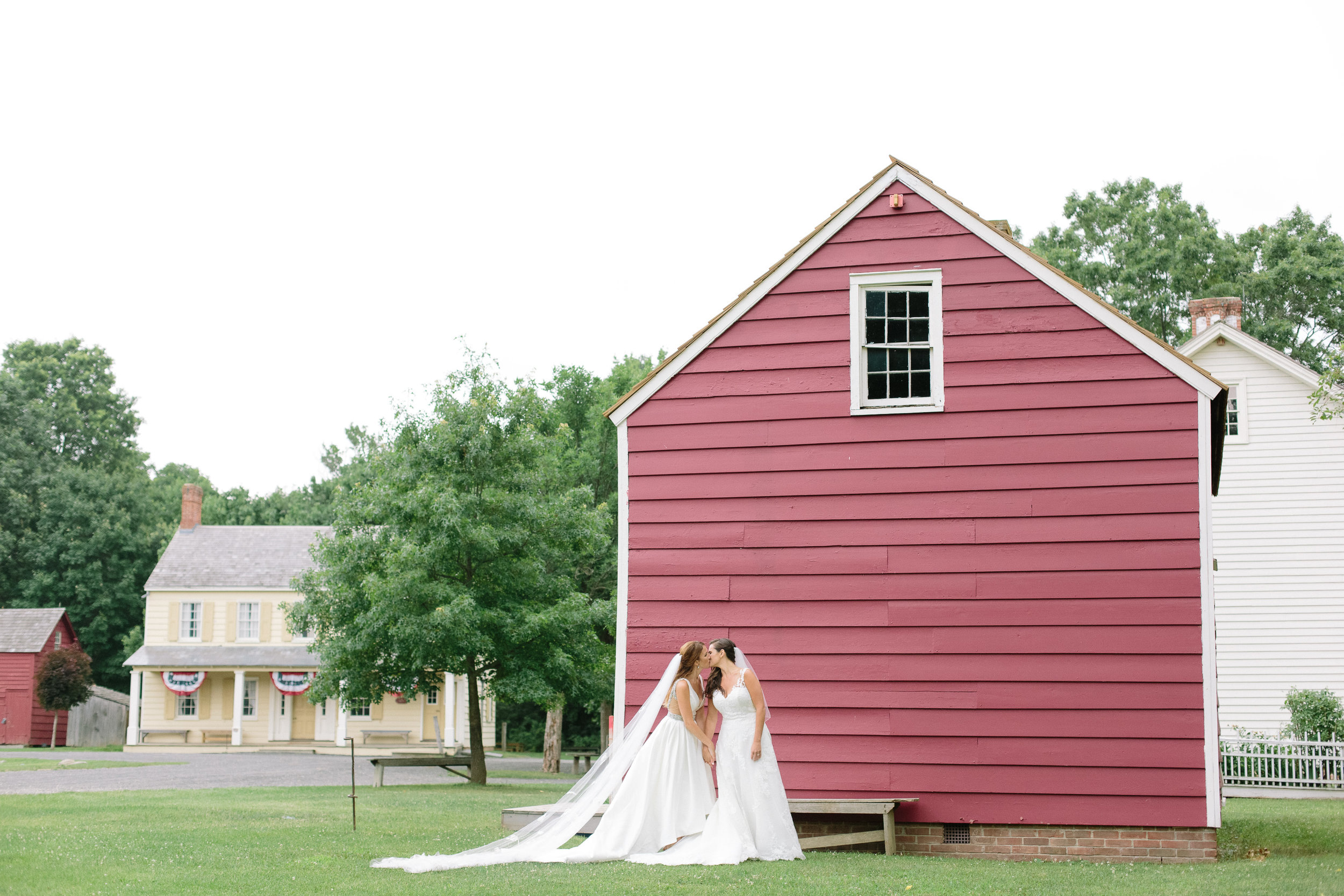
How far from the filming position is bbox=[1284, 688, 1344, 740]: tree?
77.2 ft

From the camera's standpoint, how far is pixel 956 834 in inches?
430

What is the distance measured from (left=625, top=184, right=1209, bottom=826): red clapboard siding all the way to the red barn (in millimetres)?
22

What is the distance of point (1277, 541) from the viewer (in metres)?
25.4

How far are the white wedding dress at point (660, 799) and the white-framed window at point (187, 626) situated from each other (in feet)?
120

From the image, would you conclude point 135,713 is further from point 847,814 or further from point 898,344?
point 898,344

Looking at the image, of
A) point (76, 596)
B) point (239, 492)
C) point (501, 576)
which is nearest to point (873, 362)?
point (501, 576)

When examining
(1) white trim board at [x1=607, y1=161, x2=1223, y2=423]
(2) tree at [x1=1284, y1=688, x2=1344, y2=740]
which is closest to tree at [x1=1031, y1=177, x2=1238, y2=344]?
(2) tree at [x1=1284, y1=688, x2=1344, y2=740]

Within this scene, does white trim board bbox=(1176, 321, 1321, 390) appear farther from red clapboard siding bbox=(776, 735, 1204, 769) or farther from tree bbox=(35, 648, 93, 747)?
tree bbox=(35, 648, 93, 747)

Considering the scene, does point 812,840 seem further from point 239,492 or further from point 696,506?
point 239,492

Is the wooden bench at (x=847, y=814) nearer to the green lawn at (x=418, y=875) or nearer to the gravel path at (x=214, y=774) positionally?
the green lawn at (x=418, y=875)

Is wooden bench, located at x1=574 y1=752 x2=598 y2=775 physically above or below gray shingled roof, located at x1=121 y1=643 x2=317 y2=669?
below

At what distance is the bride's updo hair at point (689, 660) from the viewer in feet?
34.7

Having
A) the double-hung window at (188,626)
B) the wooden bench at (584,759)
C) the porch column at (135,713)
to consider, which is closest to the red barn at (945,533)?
the wooden bench at (584,759)

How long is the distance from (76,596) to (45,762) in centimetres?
2632
